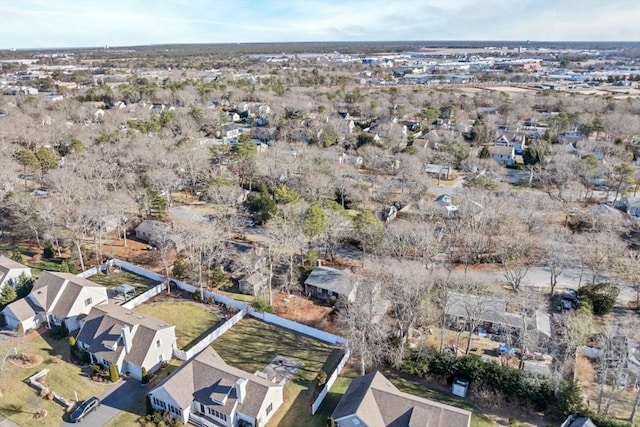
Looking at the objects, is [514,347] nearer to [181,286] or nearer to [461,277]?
[461,277]

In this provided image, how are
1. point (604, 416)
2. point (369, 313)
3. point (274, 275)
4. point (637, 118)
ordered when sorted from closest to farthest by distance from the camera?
point (604, 416) < point (369, 313) < point (274, 275) < point (637, 118)

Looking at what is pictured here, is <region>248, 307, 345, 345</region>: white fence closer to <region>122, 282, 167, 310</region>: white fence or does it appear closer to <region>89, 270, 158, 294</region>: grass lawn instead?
<region>122, 282, 167, 310</region>: white fence

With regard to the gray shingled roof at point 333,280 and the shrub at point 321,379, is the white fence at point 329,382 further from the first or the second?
the gray shingled roof at point 333,280

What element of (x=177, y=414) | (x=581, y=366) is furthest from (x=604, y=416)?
(x=177, y=414)

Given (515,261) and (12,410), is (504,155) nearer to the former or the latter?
(515,261)

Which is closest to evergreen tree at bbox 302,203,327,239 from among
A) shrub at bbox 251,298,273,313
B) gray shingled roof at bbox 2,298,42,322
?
shrub at bbox 251,298,273,313
